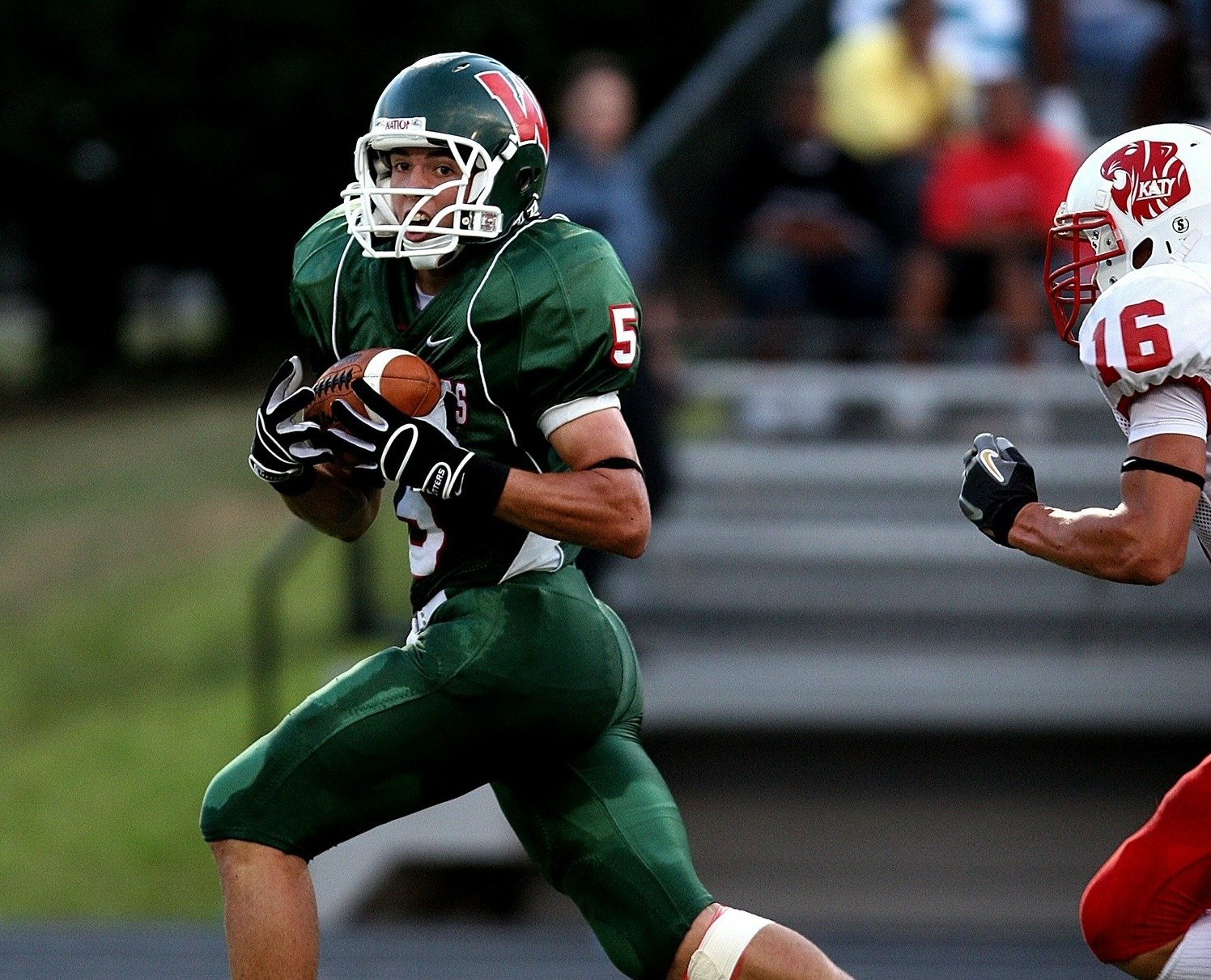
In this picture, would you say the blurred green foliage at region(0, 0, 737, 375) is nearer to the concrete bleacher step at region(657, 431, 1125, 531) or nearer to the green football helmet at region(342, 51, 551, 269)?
the concrete bleacher step at region(657, 431, 1125, 531)

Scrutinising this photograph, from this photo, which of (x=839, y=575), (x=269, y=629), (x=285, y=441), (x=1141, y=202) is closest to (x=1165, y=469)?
(x=1141, y=202)

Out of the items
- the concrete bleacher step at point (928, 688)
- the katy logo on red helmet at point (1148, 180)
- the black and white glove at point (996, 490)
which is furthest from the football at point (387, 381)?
the concrete bleacher step at point (928, 688)

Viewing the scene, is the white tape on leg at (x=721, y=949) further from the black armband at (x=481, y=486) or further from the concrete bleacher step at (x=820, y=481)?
the concrete bleacher step at (x=820, y=481)

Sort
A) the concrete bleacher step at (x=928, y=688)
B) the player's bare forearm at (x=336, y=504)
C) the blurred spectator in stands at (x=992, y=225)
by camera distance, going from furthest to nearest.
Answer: the blurred spectator in stands at (x=992, y=225) < the concrete bleacher step at (x=928, y=688) < the player's bare forearm at (x=336, y=504)

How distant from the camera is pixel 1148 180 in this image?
2902 millimetres

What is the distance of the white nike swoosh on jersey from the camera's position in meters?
2.93

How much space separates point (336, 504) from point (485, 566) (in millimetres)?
354

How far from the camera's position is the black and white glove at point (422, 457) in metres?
2.84

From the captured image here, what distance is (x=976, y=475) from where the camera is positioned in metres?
2.95

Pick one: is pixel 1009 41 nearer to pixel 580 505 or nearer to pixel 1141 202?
pixel 1141 202

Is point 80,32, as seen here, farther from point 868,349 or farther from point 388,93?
point 388,93

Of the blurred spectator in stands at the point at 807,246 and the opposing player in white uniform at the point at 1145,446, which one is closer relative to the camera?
the opposing player in white uniform at the point at 1145,446

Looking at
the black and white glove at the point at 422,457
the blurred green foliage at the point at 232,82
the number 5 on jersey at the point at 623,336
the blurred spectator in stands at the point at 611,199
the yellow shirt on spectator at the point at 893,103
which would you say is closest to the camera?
the black and white glove at the point at 422,457

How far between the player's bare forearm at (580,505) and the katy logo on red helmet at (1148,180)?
851 millimetres
